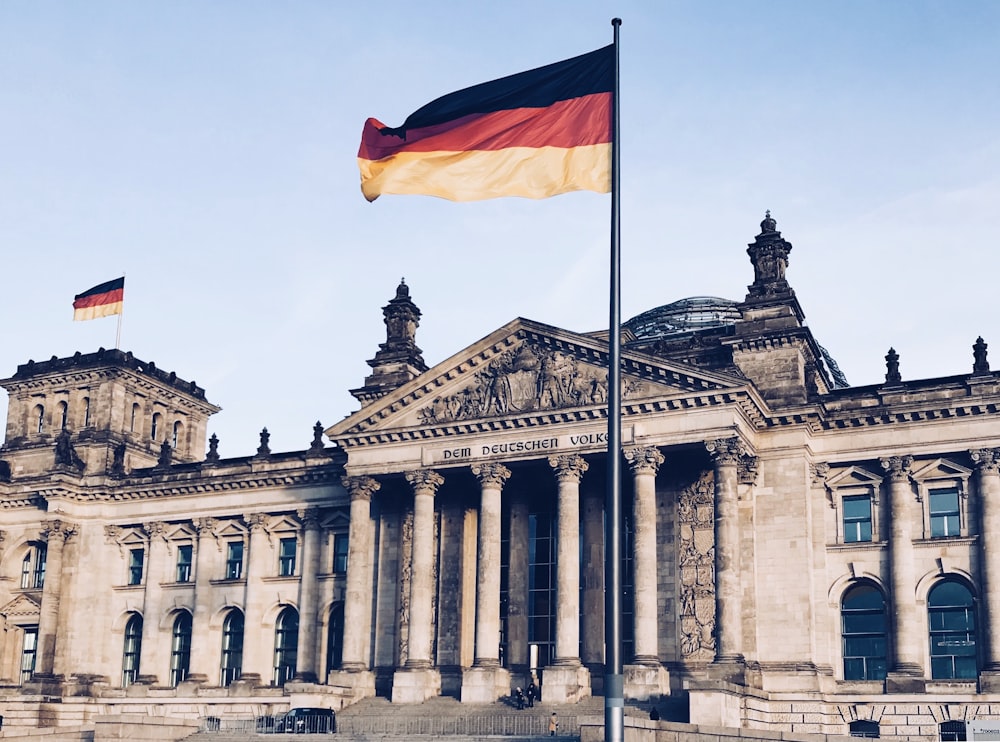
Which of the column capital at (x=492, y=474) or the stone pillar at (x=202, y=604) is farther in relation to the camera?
the stone pillar at (x=202, y=604)

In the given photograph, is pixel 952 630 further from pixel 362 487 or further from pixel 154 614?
pixel 154 614

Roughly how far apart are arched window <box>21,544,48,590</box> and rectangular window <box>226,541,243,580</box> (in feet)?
34.8

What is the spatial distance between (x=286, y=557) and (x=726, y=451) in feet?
83.2

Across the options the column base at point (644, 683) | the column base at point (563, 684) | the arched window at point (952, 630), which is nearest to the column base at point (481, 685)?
the column base at point (563, 684)

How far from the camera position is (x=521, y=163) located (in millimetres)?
25875

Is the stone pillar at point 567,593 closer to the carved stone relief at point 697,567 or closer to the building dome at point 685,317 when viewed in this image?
the carved stone relief at point 697,567

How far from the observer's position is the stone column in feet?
153

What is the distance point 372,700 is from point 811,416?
21.4 metres

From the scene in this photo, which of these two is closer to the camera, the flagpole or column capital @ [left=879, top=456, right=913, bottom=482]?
the flagpole

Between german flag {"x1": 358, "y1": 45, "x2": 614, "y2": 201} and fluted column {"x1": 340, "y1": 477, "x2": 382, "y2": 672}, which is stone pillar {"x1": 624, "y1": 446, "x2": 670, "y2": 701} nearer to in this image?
fluted column {"x1": 340, "y1": 477, "x2": 382, "y2": 672}

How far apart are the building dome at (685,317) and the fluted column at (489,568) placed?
1351 cm

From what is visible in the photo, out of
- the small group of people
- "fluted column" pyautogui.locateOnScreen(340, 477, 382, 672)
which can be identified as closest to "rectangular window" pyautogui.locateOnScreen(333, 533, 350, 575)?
"fluted column" pyautogui.locateOnScreen(340, 477, 382, 672)

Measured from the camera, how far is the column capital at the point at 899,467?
164 feet

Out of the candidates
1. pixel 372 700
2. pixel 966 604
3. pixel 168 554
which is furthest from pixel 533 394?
pixel 168 554
